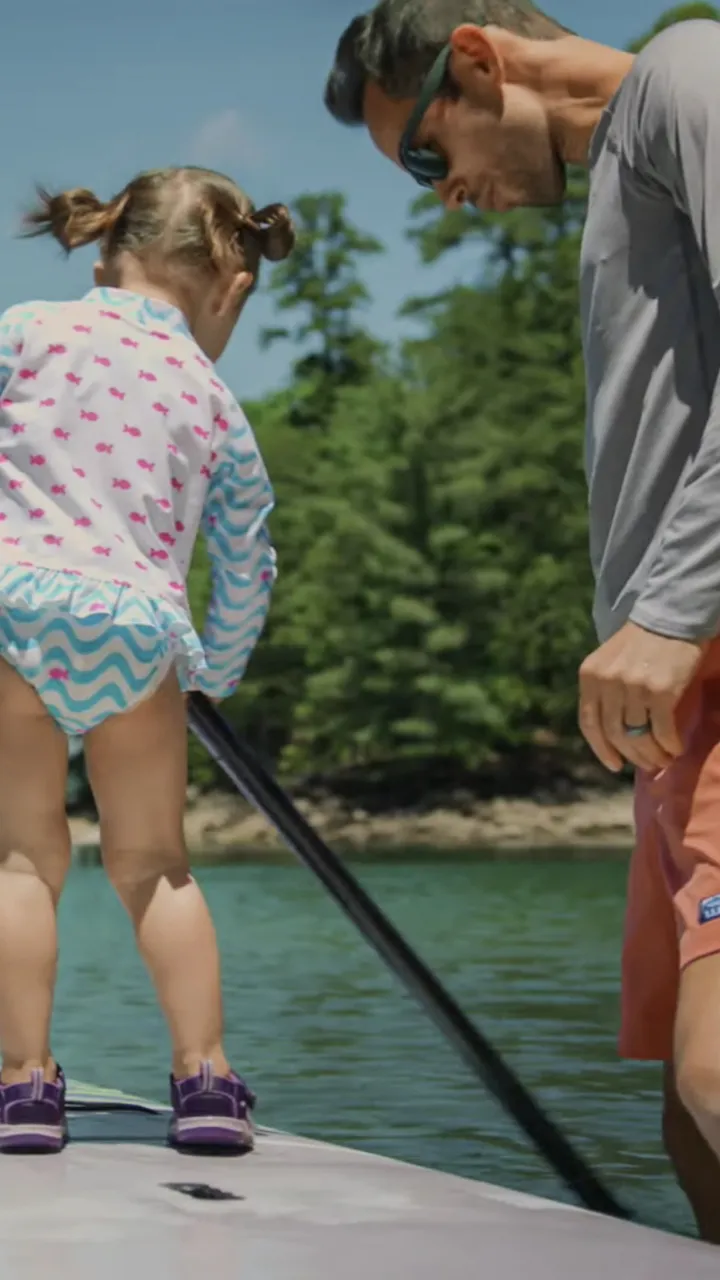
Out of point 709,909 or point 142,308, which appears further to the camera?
point 142,308

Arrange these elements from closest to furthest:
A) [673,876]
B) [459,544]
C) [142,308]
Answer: [673,876] → [142,308] → [459,544]

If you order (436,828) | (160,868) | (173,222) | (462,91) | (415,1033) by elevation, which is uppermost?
(462,91)

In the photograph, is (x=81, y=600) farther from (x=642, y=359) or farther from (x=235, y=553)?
(x=642, y=359)

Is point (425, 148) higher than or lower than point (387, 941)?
higher

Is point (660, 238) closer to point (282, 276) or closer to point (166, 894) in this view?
point (166, 894)

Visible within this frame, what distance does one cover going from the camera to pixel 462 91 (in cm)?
232

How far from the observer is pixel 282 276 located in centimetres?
4194

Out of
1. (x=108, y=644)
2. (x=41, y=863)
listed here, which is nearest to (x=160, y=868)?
(x=41, y=863)

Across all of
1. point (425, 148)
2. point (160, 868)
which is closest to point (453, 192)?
point (425, 148)

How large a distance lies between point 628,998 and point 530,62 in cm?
97

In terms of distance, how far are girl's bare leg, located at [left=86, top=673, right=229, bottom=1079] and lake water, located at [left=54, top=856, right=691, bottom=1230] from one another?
2.32 ft

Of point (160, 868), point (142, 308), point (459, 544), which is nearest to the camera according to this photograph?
point (160, 868)

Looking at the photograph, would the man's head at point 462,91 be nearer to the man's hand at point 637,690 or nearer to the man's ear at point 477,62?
the man's ear at point 477,62

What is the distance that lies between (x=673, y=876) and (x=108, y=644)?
897mm
